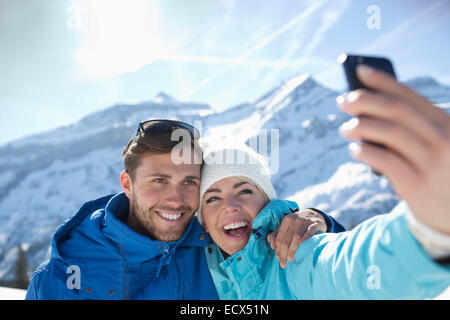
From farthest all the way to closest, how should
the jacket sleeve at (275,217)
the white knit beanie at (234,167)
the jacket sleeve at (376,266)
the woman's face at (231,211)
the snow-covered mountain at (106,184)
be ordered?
1. the snow-covered mountain at (106,184)
2. the white knit beanie at (234,167)
3. the woman's face at (231,211)
4. the jacket sleeve at (275,217)
5. the jacket sleeve at (376,266)

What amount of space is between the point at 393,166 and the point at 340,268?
90cm

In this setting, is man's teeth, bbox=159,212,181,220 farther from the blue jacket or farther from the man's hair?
the man's hair

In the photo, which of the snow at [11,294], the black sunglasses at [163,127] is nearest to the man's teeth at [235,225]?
the black sunglasses at [163,127]

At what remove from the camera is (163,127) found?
3.48m

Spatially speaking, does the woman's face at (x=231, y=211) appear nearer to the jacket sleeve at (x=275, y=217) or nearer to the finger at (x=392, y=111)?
the jacket sleeve at (x=275, y=217)

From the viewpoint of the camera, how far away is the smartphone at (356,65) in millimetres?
1124

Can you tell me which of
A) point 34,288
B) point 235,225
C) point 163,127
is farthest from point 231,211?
point 34,288

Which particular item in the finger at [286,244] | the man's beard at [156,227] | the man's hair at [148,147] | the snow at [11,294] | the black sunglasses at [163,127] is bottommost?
the finger at [286,244]

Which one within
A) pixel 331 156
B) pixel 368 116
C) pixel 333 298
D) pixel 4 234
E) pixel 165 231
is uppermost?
pixel 331 156

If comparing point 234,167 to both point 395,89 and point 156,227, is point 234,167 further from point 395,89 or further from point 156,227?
point 395,89

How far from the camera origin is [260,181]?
310 centimetres
